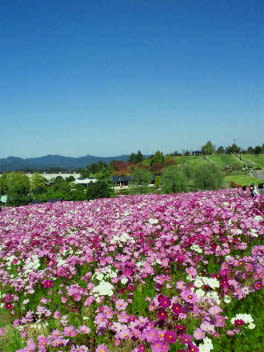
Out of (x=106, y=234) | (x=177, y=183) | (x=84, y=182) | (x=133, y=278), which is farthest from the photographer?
(x=84, y=182)

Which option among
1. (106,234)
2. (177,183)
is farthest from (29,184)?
(106,234)

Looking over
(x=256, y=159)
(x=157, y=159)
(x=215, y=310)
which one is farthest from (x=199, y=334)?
(x=256, y=159)

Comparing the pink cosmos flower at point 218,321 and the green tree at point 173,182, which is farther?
the green tree at point 173,182

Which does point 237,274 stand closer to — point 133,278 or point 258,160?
point 133,278

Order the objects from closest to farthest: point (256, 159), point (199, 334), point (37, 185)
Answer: point (199, 334)
point (37, 185)
point (256, 159)

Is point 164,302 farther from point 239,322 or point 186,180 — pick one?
point 186,180

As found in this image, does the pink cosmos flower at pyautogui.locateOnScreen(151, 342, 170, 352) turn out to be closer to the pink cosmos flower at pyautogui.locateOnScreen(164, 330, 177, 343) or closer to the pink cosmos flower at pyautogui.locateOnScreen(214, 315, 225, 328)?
the pink cosmos flower at pyautogui.locateOnScreen(164, 330, 177, 343)

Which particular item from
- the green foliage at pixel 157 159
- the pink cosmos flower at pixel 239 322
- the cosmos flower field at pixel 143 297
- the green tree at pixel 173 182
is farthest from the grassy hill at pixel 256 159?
the pink cosmos flower at pixel 239 322

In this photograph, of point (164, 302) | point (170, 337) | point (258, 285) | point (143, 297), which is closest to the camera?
point (170, 337)

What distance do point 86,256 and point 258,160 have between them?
626ft

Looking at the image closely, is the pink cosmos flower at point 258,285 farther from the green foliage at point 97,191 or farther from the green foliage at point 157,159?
the green foliage at point 157,159

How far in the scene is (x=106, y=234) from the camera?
896 cm

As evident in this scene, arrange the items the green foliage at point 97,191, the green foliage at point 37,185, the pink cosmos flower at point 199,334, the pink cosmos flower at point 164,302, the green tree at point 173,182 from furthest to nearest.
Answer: the green foliage at point 37,185 < the green foliage at point 97,191 < the green tree at point 173,182 < the pink cosmos flower at point 164,302 < the pink cosmos flower at point 199,334

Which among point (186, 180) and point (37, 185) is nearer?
point (186, 180)
